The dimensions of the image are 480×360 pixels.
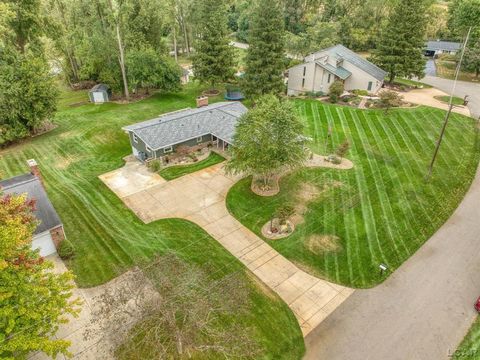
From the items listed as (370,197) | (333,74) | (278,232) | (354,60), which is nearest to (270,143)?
(278,232)

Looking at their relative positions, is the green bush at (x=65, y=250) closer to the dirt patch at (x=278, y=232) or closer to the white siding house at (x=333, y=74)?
the dirt patch at (x=278, y=232)

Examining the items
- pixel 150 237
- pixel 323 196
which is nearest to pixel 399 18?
pixel 323 196

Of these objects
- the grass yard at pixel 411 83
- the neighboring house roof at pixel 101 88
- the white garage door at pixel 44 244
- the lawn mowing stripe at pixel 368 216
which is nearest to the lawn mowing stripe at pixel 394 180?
the lawn mowing stripe at pixel 368 216

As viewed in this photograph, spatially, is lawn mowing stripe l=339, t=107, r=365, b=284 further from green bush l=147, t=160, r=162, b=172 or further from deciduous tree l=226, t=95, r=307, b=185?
green bush l=147, t=160, r=162, b=172

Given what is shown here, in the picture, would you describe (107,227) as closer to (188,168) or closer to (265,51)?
(188,168)

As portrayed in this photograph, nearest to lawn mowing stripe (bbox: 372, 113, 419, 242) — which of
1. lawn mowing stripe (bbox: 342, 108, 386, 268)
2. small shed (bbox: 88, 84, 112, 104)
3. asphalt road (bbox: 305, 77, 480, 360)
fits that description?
asphalt road (bbox: 305, 77, 480, 360)
